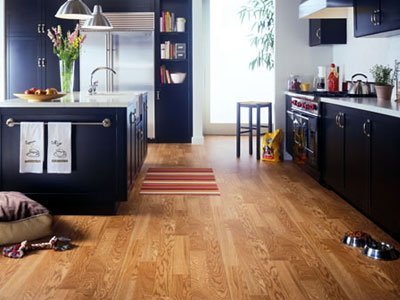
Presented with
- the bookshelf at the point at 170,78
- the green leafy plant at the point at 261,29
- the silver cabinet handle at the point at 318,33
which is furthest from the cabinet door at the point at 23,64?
the silver cabinet handle at the point at 318,33

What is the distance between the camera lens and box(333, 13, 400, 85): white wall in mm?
5264

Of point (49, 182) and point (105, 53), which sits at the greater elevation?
point (105, 53)

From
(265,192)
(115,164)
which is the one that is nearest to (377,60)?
(265,192)

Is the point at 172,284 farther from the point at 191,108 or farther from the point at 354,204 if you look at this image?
the point at 191,108

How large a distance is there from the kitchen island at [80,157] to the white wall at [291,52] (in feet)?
11.1

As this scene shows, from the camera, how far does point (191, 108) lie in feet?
29.6

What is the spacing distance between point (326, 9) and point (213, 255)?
3.19 meters

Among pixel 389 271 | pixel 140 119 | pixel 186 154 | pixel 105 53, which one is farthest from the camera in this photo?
pixel 105 53

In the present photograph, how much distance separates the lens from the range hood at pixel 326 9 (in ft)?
17.6

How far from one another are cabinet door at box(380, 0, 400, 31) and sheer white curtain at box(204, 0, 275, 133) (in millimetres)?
5693

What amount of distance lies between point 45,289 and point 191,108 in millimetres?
6314

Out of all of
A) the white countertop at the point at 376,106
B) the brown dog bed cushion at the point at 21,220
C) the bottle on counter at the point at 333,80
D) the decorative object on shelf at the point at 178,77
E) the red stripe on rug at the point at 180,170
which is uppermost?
the decorative object on shelf at the point at 178,77

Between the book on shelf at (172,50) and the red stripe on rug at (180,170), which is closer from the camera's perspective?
the red stripe on rug at (180,170)

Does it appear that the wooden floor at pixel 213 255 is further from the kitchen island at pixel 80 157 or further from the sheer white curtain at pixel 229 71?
the sheer white curtain at pixel 229 71
